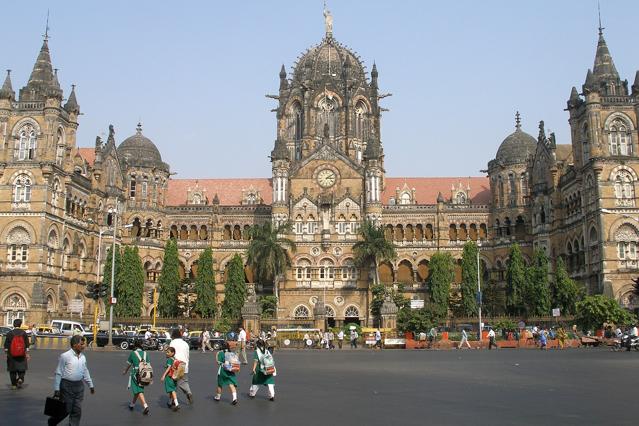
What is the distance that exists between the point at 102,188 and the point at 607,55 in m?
51.8

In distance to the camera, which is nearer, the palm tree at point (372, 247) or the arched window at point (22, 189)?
the arched window at point (22, 189)

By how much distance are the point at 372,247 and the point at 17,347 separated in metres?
50.4

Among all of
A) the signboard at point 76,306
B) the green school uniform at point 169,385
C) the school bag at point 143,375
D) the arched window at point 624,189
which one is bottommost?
the green school uniform at point 169,385

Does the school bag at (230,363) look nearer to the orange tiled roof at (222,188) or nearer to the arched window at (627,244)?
the arched window at (627,244)

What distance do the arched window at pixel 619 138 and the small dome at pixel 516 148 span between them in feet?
51.7

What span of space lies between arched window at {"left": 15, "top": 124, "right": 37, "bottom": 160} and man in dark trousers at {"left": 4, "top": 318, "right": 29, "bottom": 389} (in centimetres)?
4772

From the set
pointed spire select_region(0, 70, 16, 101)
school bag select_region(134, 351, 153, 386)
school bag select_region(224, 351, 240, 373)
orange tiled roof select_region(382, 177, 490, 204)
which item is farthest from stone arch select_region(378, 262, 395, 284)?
school bag select_region(134, 351, 153, 386)

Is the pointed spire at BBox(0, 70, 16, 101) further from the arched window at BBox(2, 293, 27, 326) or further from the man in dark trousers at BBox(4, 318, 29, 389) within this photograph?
the man in dark trousers at BBox(4, 318, 29, 389)

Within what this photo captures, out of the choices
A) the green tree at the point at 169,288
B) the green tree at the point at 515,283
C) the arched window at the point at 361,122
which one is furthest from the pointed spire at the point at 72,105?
the green tree at the point at 515,283

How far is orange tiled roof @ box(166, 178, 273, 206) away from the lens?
84.4 m

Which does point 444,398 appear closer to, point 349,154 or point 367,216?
point 367,216

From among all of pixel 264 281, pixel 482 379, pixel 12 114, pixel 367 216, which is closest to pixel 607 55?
pixel 367 216

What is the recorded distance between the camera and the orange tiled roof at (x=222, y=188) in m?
84.4

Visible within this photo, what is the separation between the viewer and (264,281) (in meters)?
72.5
